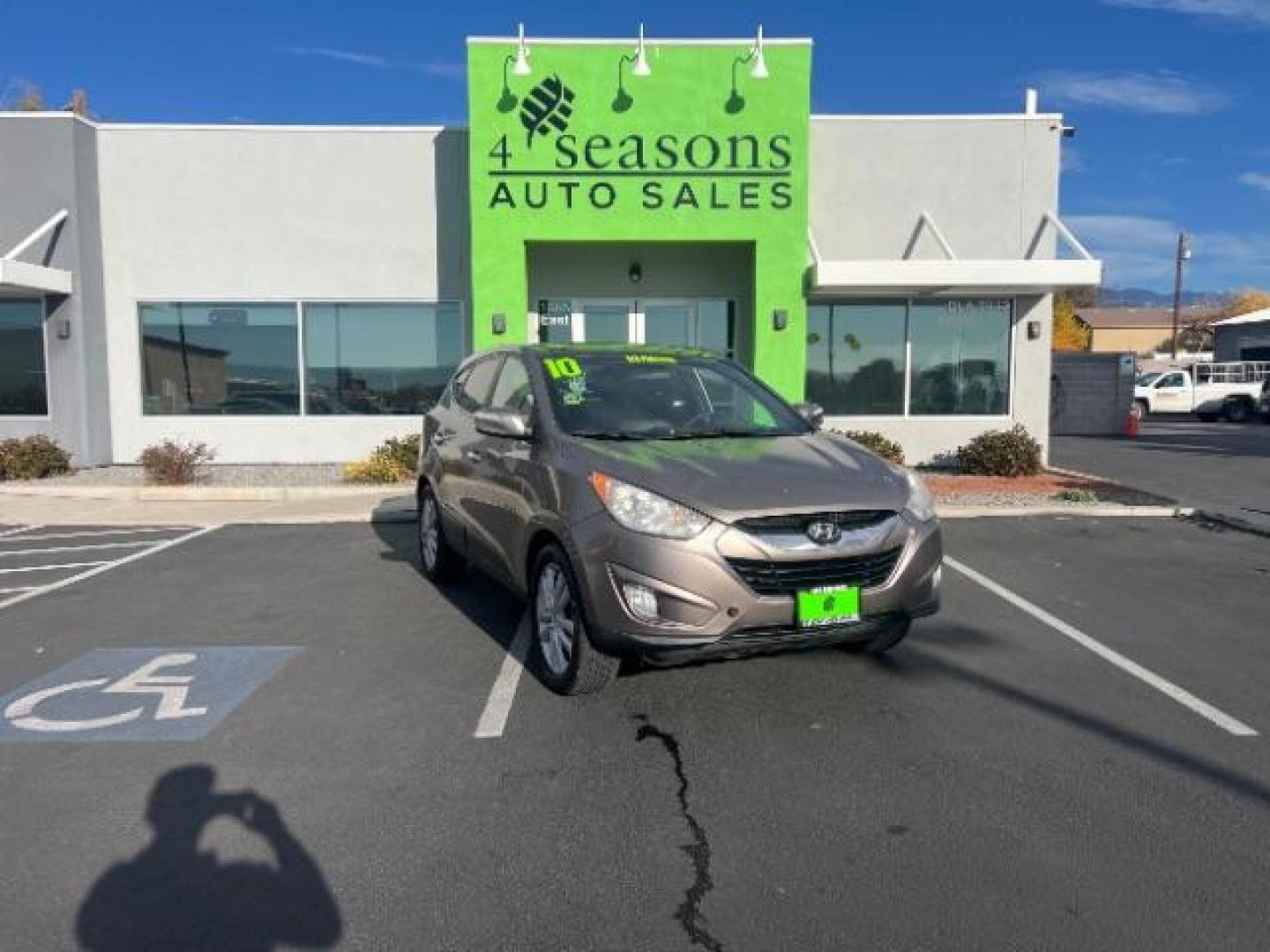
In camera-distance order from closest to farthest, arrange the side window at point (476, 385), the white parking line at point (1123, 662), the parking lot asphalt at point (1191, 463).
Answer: the white parking line at point (1123, 662), the side window at point (476, 385), the parking lot asphalt at point (1191, 463)

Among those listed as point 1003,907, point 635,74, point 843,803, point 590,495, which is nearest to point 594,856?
point 843,803

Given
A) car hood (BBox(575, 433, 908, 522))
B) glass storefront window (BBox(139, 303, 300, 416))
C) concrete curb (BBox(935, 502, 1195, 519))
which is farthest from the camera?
glass storefront window (BBox(139, 303, 300, 416))

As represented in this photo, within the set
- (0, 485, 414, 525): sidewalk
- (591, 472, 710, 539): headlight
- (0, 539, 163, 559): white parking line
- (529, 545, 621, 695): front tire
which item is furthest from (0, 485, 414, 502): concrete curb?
(591, 472, 710, 539): headlight

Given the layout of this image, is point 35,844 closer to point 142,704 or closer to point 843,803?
point 142,704

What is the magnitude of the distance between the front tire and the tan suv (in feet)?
0.04

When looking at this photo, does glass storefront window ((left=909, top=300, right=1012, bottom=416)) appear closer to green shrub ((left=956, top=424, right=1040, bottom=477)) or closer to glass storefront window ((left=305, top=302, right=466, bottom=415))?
green shrub ((left=956, top=424, right=1040, bottom=477))

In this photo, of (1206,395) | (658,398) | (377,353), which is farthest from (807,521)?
(1206,395)

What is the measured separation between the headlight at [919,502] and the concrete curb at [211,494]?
26.5ft

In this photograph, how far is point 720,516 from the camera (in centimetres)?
412

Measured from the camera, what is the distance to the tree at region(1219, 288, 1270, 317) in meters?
84.0

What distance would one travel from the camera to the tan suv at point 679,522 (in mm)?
4125

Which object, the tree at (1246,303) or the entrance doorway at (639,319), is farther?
the tree at (1246,303)

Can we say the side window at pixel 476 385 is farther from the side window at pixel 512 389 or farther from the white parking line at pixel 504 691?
the white parking line at pixel 504 691

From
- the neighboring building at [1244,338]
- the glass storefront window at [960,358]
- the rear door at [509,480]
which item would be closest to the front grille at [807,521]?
the rear door at [509,480]
